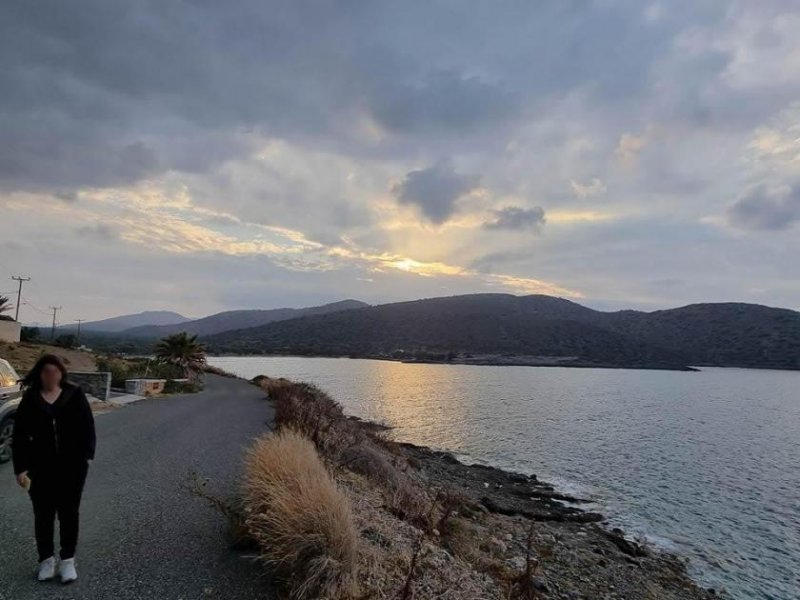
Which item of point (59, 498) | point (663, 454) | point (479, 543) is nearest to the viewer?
point (59, 498)

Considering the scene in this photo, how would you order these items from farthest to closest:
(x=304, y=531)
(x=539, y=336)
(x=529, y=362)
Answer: (x=539, y=336)
(x=529, y=362)
(x=304, y=531)

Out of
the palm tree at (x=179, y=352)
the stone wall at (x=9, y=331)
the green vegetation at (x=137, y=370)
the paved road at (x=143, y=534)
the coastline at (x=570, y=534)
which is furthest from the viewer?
the palm tree at (x=179, y=352)

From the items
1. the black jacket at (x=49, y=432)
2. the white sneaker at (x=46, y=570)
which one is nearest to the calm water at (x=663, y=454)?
the white sneaker at (x=46, y=570)

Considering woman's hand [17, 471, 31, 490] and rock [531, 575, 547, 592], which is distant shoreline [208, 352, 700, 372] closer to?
rock [531, 575, 547, 592]

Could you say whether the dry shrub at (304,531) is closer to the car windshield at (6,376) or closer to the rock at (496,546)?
the car windshield at (6,376)

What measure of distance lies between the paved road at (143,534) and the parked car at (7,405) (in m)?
0.37

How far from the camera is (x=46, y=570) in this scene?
4.95 m

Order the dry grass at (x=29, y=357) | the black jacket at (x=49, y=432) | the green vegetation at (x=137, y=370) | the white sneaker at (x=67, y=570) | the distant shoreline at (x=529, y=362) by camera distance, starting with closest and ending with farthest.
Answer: the black jacket at (x=49, y=432) → the white sneaker at (x=67, y=570) → the dry grass at (x=29, y=357) → the green vegetation at (x=137, y=370) → the distant shoreline at (x=529, y=362)

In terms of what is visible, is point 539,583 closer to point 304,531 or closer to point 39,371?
point 304,531

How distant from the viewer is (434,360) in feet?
452

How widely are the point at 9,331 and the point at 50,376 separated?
35953 mm

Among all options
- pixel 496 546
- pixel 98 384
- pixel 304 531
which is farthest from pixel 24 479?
pixel 98 384

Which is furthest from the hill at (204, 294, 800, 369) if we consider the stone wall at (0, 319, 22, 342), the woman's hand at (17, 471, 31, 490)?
the woman's hand at (17, 471, 31, 490)

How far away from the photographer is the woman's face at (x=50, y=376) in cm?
478
